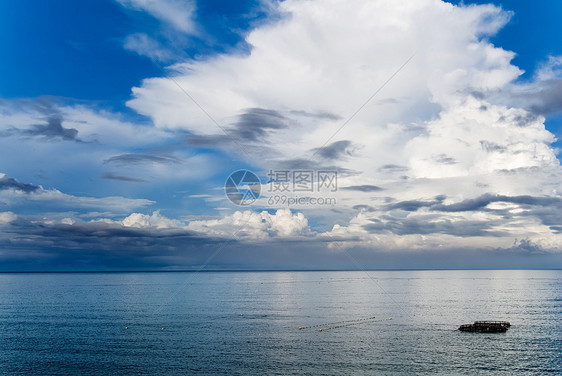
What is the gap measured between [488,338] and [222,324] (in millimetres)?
69586

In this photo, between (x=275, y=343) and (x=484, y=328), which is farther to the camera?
(x=484, y=328)

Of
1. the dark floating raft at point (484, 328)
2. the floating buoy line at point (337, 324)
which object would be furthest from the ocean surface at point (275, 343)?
the dark floating raft at point (484, 328)

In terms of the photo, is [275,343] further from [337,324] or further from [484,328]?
[484,328]

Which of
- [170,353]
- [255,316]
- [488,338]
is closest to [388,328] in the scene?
[488,338]

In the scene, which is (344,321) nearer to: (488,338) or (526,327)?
(488,338)

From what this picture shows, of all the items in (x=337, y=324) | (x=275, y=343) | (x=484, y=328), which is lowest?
(x=275, y=343)

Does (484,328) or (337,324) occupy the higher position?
(484,328)

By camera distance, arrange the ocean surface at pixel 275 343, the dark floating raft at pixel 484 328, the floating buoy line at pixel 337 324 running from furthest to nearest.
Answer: the floating buoy line at pixel 337 324
the dark floating raft at pixel 484 328
the ocean surface at pixel 275 343

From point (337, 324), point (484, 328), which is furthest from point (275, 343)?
point (484, 328)

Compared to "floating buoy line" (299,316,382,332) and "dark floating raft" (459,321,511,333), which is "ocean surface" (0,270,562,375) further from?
"dark floating raft" (459,321,511,333)

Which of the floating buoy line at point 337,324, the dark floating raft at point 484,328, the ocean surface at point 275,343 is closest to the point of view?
the ocean surface at point 275,343

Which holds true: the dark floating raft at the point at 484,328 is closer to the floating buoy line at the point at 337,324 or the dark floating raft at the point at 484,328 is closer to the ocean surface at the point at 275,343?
the ocean surface at the point at 275,343

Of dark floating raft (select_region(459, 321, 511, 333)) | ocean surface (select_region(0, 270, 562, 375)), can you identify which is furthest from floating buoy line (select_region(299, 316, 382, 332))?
dark floating raft (select_region(459, 321, 511, 333))

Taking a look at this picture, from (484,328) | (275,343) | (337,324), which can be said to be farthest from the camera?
(337,324)
